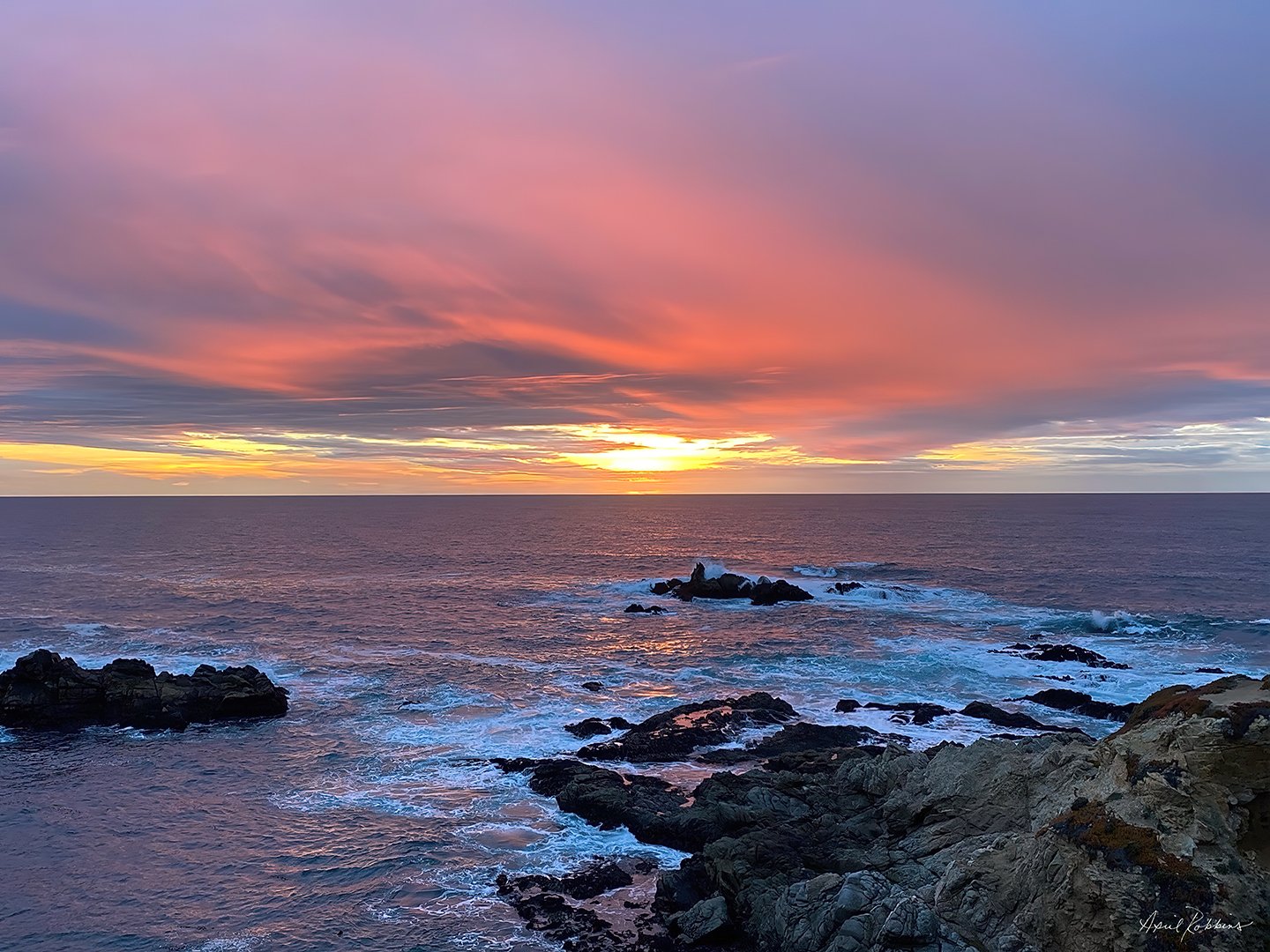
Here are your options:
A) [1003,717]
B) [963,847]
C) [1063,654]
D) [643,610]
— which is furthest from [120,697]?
[1063,654]

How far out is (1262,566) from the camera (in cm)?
10006

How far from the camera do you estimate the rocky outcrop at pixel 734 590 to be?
80.6 meters

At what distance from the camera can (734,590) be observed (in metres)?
84.1

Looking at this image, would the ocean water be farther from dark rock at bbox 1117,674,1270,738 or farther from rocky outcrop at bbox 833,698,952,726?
dark rock at bbox 1117,674,1270,738

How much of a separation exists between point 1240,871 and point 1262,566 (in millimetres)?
107639

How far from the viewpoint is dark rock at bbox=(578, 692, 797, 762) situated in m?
35.4

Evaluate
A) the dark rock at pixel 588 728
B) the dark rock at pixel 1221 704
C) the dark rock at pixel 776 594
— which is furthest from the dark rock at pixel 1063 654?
the dark rock at pixel 1221 704

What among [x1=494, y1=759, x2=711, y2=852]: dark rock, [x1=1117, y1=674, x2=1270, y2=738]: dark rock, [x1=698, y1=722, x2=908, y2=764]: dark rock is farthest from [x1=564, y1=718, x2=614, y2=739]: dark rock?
[x1=1117, y1=674, x2=1270, y2=738]: dark rock

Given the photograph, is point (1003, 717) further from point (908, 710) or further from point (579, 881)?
point (579, 881)

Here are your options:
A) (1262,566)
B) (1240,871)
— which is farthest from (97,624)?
(1262,566)

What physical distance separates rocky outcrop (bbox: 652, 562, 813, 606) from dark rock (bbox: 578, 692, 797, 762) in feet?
123

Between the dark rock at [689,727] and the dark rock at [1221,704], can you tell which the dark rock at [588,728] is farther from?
the dark rock at [1221,704]

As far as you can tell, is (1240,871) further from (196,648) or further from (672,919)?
(196,648)
